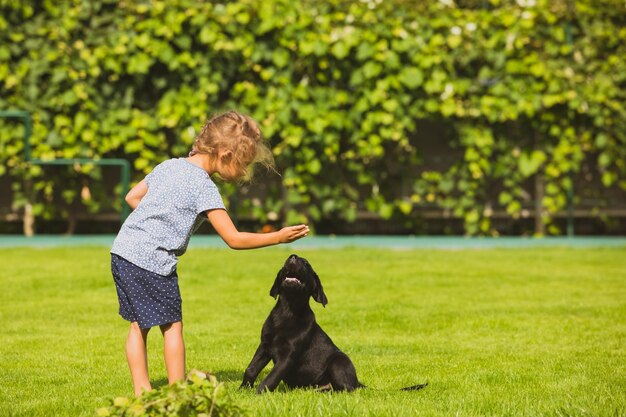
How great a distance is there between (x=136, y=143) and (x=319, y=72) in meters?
2.21

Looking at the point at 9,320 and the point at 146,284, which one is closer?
the point at 146,284

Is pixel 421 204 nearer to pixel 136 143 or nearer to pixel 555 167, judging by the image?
pixel 555 167

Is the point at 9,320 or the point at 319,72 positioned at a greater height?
the point at 319,72

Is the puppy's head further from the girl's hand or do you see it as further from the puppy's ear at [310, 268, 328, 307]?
the girl's hand

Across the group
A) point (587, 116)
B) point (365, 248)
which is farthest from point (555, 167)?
point (365, 248)

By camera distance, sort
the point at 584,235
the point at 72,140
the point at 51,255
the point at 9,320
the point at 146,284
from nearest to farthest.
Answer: the point at 146,284 → the point at 9,320 → the point at 51,255 → the point at 72,140 → the point at 584,235

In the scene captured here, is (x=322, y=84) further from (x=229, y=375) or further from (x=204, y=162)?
(x=204, y=162)

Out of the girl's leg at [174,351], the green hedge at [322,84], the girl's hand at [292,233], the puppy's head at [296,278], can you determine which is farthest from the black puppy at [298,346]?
the green hedge at [322,84]

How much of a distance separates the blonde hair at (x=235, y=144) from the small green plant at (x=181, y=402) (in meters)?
1.27

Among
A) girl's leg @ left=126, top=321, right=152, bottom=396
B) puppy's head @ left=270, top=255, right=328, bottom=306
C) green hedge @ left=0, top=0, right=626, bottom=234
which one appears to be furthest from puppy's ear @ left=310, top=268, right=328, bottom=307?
green hedge @ left=0, top=0, right=626, bottom=234

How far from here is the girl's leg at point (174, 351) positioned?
443cm

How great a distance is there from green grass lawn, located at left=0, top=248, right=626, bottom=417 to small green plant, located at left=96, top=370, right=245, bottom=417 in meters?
0.22

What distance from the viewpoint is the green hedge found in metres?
12.2

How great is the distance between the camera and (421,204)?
1299 cm
